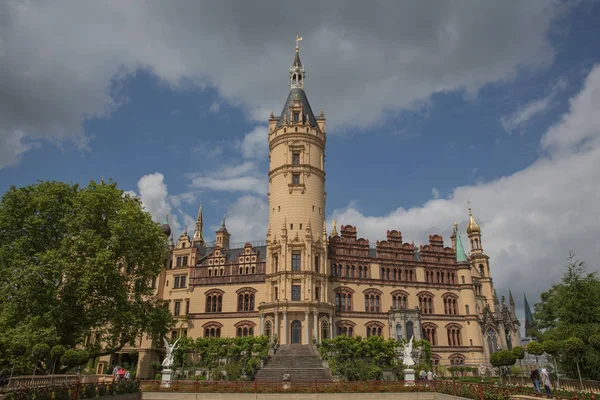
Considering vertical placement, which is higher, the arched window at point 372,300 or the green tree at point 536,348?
the arched window at point 372,300

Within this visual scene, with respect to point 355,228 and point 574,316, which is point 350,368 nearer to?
point 574,316

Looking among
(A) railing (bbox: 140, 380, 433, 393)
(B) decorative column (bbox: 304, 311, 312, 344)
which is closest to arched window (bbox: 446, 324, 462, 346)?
(B) decorative column (bbox: 304, 311, 312, 344)

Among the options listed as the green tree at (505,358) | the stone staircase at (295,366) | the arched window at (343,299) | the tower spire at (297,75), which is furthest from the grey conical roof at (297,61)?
the green tree at (505,358)

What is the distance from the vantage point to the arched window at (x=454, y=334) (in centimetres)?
5406

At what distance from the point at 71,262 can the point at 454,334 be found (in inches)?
1734

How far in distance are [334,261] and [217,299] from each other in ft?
47.9

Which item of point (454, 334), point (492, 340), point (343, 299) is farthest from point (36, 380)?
point (492, 340)

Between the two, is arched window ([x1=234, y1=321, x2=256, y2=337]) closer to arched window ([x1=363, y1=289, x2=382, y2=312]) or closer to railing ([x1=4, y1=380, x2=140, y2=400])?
arched window ([x1=363, y1=289, x2=382, y2=312])

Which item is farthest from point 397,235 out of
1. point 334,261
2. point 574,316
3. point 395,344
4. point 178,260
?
point 178,260

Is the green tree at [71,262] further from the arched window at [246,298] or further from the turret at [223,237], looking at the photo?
the turret at [223,237]

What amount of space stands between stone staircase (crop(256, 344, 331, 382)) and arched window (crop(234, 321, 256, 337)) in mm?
6279

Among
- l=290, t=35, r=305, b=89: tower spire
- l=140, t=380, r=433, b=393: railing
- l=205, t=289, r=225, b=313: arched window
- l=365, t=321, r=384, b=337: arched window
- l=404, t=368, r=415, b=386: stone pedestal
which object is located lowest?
l=140, t=380, r=433, b=393: railing

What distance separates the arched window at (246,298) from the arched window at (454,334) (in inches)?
964

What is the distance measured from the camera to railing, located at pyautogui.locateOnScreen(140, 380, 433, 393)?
1078 inches
